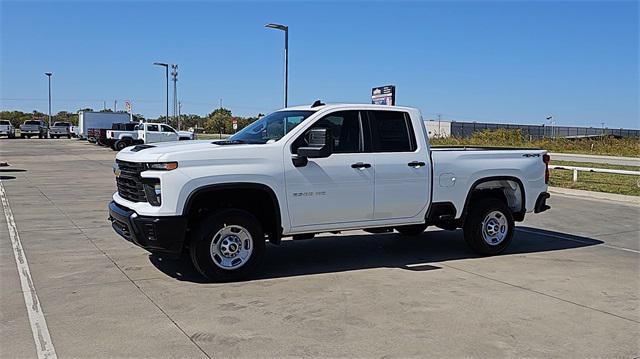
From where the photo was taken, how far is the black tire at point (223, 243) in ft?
21.6

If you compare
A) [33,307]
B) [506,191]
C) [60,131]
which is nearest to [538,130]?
[60,131]

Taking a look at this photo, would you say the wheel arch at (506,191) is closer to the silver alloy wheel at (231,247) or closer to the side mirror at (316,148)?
the side mirror at (316,148)

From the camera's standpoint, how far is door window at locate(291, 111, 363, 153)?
7.41 meters

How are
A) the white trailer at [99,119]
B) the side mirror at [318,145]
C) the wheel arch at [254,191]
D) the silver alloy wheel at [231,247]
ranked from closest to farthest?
the wheel arch at [254,191]
the silver alloy wheel at [231,247]
the side mirror at [318,145]
the white trailer at [99,119]

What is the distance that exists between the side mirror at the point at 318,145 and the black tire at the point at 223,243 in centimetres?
95

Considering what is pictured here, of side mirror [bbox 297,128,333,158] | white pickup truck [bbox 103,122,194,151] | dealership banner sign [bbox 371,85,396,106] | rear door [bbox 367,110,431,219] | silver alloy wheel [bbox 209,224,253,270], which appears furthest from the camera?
white pickup truck [bbox 103,122,194,151]

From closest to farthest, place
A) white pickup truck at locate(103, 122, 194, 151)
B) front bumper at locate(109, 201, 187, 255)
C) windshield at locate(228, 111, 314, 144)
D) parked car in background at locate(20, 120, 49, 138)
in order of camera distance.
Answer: front bumper at locate(109, 201, 187, 255) < windshield at locate(228, 111, 314, 144) < white pickup truck at locate(103, 122, 194, 151) < parked car in background at locate(20, 120, 49, 138)

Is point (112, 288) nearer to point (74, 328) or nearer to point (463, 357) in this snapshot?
point (74, 328)

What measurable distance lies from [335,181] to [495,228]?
2764 mm

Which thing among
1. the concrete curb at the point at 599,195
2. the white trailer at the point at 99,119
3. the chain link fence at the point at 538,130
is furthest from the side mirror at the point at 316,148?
the chain link fence at the point at 538,130

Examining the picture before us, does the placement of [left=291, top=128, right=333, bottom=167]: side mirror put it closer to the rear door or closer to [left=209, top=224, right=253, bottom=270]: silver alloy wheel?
the rear door

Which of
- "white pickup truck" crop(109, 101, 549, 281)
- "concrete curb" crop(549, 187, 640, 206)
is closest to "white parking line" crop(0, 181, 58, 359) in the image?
"white pickup truck" crop(109, 101, 549, 281)

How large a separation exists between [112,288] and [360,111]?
3.59 metres

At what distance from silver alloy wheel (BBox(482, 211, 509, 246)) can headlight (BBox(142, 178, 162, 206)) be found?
4483 mm
